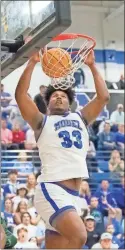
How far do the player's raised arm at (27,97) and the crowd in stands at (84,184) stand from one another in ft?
11.6

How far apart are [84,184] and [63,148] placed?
6.54 m

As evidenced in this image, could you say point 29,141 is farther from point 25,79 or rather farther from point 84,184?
point 25,79

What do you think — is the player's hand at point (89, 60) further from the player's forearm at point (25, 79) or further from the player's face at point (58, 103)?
the player's forearm at point (25, 79)

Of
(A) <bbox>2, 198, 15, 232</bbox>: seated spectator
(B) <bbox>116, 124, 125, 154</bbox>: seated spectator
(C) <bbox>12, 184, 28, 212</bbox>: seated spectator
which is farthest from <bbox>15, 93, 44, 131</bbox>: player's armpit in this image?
(B) <bbox>116, 124, 125, 154</bbox>: seated spectator

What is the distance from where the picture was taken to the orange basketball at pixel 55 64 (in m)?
5.30

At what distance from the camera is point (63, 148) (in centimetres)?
525

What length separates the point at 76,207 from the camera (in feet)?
16.8

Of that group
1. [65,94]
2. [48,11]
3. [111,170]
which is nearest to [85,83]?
[111,170]

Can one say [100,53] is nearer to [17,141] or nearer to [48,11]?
[17,141]

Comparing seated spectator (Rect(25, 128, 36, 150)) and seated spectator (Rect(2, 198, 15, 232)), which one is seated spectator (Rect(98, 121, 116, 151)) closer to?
seated spectator (Rect(25, 128, 36, 150))

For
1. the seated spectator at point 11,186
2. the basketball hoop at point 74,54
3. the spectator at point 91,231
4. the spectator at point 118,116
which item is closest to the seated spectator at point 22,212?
the seated spectator at point 11,186

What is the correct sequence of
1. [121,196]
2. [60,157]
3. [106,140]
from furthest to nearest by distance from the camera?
[106,140] < [121,196] < [60,157]

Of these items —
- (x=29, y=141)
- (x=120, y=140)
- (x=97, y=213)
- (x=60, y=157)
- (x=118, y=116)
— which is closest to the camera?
(x=60, y=157)

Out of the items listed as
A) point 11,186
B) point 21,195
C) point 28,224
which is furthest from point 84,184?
point 28,224
